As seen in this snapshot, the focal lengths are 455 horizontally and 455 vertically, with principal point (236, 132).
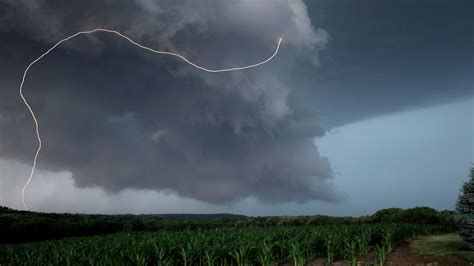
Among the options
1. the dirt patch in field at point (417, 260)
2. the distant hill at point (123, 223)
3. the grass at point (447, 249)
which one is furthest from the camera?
the distant hill at point (123, 223)

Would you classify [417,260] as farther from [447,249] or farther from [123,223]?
[123,223]

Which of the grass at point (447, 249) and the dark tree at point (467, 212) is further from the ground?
the dark tree at point (467, 212)

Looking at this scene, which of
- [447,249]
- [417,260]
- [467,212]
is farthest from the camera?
[447,249]

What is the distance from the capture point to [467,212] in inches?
980

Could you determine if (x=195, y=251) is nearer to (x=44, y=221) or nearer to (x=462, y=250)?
(x=462, y=250)

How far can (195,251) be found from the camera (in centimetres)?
2422

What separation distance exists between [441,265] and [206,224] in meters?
62.2

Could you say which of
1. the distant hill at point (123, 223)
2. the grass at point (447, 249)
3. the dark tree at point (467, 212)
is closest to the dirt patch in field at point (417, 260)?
the grass at point (447, 249)

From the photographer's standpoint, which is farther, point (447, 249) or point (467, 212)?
point (447, 249)

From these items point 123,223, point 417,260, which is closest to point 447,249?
point 417,260

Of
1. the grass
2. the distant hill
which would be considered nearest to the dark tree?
the grass

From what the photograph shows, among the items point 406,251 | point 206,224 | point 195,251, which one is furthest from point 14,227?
point 406,251

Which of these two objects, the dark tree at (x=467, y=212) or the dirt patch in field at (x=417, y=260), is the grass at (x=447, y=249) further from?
the dark tree at (x=467, y=212)

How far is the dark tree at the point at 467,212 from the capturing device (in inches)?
973
